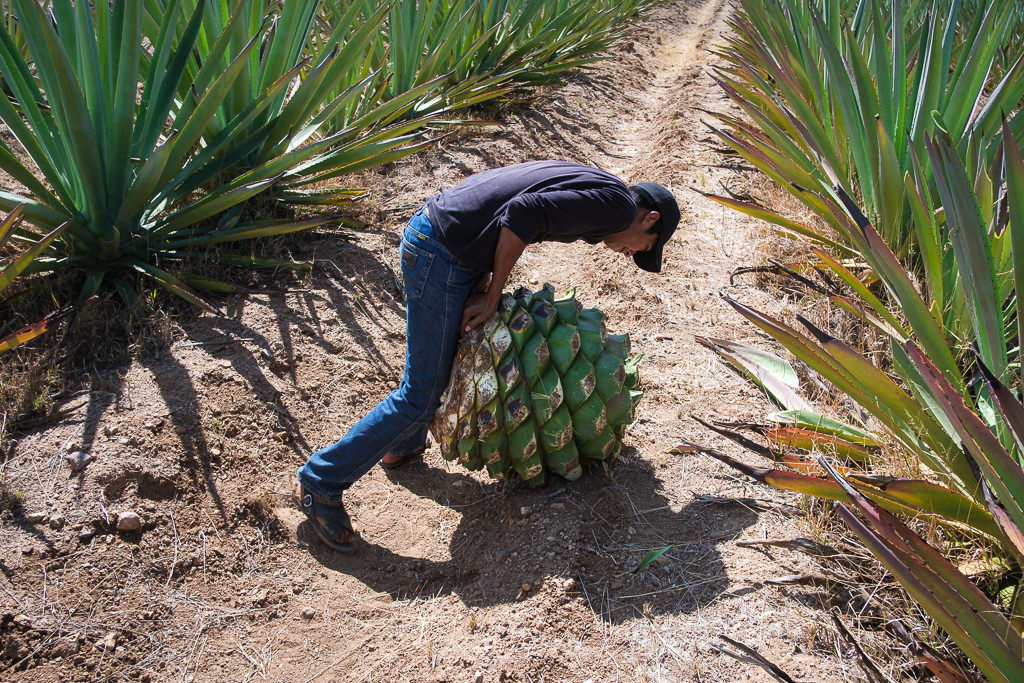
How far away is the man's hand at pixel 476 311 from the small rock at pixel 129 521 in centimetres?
121

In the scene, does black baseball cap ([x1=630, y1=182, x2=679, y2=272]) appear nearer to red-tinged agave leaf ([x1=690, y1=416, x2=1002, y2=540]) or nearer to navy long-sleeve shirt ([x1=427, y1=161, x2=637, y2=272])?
navy long-sleeve shirt ([x1=427, y1=161, x2=637, y2=272])

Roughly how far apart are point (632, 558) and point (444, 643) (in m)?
0.63

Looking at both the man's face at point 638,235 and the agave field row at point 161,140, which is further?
the agave field row at point 161,140

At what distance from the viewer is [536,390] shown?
2.29 m

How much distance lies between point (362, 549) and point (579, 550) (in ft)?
2.65

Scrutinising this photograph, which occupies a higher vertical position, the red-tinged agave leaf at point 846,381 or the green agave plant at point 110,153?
the green agave plant at point 110,153

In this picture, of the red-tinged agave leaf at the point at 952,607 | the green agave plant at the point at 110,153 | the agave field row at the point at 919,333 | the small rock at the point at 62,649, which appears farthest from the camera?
the green agave plant at the point at 110,153

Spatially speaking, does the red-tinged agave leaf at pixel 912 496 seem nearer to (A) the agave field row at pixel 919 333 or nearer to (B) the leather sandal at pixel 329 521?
(A) the agave field row at pixel 919 333

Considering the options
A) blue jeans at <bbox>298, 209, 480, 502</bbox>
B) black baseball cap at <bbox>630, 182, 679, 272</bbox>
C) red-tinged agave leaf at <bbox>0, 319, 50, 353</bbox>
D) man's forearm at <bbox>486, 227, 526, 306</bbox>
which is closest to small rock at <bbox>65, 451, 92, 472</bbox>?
red-tinged agave leaf at <bbox>0, 319, 50, 353</bbox>

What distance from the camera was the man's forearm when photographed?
2.15m

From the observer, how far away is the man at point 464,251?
7.08 feet

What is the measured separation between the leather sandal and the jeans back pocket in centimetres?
78

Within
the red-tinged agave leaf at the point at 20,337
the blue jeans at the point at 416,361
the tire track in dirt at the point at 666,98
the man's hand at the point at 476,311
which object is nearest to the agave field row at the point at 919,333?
the man's hand at the point at 476,311

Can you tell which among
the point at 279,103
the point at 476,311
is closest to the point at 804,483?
the point at 476,311
